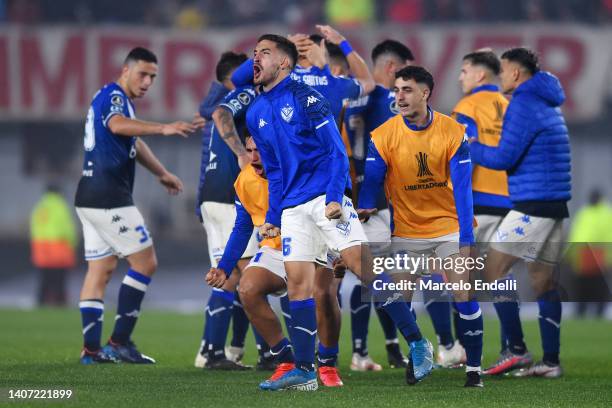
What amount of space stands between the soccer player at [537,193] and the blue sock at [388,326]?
3.12 ft

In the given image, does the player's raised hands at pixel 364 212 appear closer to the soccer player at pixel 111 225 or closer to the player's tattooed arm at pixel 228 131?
Result: the player's tattooed arm at pixel 228 131

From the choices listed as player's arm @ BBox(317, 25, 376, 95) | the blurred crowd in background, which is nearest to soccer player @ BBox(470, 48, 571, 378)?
player's arm @ BBox(317, 25, 376, 95)

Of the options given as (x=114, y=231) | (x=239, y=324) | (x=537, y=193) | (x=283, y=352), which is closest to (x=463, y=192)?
(x=537, y=193)

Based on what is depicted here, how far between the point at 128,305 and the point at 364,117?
2399 millimetres

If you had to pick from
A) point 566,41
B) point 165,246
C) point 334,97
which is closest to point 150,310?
point 165,246

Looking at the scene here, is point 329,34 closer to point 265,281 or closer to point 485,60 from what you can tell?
point 485,60

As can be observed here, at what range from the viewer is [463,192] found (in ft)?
24.8

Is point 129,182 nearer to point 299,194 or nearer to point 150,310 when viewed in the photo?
point 299,194

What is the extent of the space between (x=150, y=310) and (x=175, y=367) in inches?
374

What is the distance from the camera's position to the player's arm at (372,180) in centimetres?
796

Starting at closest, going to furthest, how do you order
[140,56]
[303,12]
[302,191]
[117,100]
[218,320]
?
1. [302,191]
2. [218,320]
3. [117,100]
4. [140,56]
5. [303,12]

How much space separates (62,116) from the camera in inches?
843

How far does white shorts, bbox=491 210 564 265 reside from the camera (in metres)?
8.80

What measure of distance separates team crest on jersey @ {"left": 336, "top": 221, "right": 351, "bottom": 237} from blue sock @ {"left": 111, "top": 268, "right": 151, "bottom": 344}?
2.72 meters
